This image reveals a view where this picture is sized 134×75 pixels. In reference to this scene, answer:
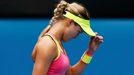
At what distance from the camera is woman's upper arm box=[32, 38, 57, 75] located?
1617mm

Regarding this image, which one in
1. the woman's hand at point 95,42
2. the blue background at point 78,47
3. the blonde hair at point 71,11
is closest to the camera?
the blonde hair at point 71,11

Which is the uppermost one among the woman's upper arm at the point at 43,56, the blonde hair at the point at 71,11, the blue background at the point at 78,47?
the blonde hair at the point at 71,11

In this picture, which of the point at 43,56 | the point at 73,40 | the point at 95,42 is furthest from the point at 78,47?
the point at 43,56

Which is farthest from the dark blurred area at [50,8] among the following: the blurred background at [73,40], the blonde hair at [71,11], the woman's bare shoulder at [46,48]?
the woman's bare shoulder at [46,48]

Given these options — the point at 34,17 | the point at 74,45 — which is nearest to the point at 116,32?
the point at 74,45

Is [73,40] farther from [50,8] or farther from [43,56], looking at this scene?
[43,56]

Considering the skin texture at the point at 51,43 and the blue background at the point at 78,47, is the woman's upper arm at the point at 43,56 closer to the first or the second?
the skin texture at the point at 51,43

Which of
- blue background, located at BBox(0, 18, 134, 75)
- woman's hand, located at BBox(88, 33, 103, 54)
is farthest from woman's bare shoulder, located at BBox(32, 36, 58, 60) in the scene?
blue background, located at BBox(0, 18, 134, 75)

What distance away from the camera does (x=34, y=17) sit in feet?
8.41

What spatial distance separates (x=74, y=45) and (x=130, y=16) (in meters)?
0.38

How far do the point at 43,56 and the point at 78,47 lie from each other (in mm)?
967

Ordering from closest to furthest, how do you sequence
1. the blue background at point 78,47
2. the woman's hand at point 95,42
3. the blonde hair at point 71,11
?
the blonde hair at point 71,11
the woman's hand at point 95,42
the blue background at point 78,47

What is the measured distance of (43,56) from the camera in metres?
1.61

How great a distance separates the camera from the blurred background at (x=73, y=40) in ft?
8.34
